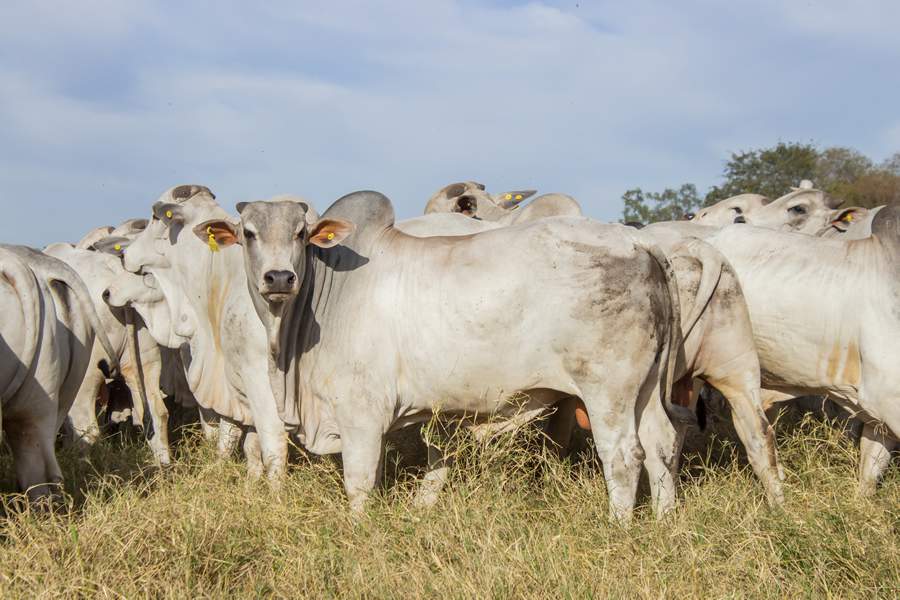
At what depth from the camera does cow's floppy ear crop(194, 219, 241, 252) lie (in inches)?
226

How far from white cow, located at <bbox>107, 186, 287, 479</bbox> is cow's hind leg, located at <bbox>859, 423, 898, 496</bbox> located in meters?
3.58

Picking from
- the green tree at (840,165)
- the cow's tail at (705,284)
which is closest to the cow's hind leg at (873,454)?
the cow's tail at (705,284)

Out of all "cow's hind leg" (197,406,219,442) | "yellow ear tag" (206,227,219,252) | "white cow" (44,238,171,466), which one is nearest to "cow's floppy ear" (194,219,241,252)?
"yellow ear tag" (206,227,219,252)

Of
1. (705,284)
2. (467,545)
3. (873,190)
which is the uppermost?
(705,284)

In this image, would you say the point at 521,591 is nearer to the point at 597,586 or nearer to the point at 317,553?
the point at 597,586

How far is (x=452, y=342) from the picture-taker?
552cm

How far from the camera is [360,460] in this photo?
18.2ft

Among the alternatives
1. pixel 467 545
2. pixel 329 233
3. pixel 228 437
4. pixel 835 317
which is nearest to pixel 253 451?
pixel 228 437

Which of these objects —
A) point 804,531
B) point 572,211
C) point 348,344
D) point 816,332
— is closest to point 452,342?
point 348,344

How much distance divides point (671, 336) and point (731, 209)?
436cm

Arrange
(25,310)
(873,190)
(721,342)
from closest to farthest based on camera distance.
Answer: (25,310), (721,342), (873,190)

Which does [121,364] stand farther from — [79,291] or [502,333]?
[502,333]

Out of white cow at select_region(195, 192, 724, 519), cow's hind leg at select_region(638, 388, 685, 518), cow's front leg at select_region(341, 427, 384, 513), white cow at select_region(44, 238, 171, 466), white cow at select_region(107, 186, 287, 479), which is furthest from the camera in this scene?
white cow at select_region(44, 238, 171, 466)

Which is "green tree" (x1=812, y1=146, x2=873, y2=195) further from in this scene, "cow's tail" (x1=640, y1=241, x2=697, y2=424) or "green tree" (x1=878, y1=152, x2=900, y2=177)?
"cow's tail" (x1=640, y1=241, x2=697, y2=424)
